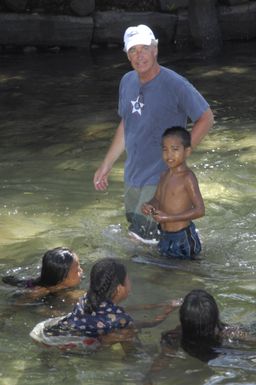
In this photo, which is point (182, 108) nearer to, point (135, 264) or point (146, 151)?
point (146, 151)

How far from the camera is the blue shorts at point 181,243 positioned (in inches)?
251

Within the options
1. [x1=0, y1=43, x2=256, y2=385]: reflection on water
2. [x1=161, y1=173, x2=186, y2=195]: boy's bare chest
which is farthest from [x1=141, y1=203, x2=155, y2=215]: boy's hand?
[x1=0, y1=43, x2=256, y2=385]: reflection on water

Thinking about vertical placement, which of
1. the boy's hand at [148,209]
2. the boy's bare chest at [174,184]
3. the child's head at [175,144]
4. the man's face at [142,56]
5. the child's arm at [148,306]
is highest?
the man's face at [142,56]

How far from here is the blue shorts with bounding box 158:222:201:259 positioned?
638 cm

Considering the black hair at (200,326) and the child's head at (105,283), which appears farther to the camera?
the child's head at (105,283)

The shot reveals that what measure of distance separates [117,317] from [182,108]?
1733mm

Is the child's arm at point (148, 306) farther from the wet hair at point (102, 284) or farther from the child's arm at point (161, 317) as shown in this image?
the wet hair at point (102, 284)

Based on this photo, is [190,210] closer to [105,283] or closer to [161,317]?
[161,317]

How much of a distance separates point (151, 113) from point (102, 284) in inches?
62.0

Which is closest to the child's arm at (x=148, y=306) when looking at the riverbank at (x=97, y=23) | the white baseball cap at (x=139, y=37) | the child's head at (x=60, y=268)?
the child's head at (x=60, y=268)

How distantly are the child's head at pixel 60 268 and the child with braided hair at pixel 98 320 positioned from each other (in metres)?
0.57

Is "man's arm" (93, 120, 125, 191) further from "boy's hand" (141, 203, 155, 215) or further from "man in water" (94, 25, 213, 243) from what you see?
"boy's hand" (141, 203, 155, 215)

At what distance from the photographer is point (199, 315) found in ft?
16.7

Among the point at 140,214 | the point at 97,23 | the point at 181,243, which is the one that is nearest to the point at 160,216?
the point at 181,243
